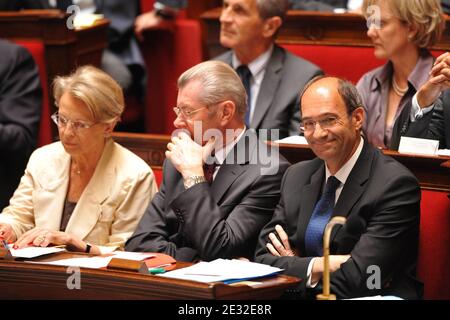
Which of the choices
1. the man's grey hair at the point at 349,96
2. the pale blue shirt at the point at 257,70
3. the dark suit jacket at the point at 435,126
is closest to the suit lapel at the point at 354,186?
the man's grey hair at the point at 349,96

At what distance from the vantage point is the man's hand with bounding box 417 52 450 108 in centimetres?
290

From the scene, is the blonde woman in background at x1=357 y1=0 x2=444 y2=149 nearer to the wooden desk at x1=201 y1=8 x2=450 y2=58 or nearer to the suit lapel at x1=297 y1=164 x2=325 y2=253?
the wooden desk at x1=201 y1=8 x2=450 y2=58

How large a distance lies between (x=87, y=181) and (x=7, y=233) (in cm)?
33

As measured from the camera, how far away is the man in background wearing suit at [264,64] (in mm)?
3789

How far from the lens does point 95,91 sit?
3096 millimetres

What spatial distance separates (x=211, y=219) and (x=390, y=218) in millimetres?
571

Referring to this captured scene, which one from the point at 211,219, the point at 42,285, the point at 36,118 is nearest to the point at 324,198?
the point at 211,219

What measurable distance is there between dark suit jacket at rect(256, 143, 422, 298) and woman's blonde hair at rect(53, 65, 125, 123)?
32.6 inches

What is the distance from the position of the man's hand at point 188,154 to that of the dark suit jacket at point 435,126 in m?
0.66

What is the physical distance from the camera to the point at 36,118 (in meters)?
3.97

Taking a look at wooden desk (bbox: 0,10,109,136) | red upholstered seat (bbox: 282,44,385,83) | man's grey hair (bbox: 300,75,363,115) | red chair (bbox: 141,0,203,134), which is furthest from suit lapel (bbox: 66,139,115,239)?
red chair (bbox: 141,0,203,134)

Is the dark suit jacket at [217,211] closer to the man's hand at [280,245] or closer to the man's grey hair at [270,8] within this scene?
the man's hand at [280,245]

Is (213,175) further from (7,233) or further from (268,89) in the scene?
(268,89)
